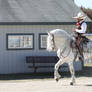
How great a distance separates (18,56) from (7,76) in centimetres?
150

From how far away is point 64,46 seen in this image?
50.0ft

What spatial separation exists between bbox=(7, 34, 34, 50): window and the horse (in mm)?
6222

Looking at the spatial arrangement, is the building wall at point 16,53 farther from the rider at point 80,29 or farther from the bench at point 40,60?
the rider at point 80,29

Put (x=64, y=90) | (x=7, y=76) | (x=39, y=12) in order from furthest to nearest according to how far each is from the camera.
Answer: (x=39, y=12), (x=7, y=76), (x=64, y=90)

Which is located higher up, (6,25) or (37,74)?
(6,25)

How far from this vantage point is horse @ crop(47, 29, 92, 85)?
587 inches

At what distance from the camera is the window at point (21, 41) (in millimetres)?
21250

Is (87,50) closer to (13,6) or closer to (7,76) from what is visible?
(7,76)

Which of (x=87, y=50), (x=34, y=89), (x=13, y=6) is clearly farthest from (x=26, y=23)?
(x=34, y=89)

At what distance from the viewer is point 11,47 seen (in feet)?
69.7

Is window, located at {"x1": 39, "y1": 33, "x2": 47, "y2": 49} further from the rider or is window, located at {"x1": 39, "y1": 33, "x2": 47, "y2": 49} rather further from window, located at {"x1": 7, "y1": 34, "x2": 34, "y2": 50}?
the rider

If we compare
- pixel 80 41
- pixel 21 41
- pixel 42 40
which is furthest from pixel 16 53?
pixel 80 41

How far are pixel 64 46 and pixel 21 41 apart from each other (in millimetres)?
6589

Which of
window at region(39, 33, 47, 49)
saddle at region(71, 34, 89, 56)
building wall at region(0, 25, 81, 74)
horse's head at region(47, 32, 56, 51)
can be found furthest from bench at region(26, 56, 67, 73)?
horse's head at region(47, 32, 56, 51)
